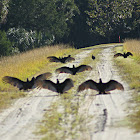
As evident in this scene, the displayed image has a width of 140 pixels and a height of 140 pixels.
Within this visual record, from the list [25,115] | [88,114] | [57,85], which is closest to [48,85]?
[57,85]

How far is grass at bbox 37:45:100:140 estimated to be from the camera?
21.0 feet

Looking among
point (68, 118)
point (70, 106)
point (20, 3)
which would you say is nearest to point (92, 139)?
point (68, 118)

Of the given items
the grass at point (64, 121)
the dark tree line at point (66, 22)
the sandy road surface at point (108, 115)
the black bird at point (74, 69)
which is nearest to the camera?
the sandy road surface at point (108, 115)

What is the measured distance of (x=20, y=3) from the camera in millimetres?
38000

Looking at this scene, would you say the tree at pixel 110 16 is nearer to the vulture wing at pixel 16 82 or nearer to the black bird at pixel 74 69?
the black bird at pixel 74 69

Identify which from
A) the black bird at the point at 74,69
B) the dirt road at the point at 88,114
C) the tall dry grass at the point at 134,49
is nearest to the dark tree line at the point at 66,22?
the tall dry grass at the point at 134,49

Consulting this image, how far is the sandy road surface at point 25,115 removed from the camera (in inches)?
264

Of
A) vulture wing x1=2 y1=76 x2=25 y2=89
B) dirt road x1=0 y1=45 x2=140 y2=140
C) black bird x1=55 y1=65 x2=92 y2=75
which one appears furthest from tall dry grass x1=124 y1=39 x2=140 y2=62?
dirt road x1=0 y1=45 x2=140 y2=140

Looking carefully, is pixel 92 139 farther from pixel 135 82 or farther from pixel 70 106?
pixel 135 82

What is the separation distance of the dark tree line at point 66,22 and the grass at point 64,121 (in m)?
25.4

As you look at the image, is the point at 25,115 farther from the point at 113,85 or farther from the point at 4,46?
the point at 4,46

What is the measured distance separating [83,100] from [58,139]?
131 inches

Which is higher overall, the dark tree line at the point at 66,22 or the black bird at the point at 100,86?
the dark tree line at the point at 66,22

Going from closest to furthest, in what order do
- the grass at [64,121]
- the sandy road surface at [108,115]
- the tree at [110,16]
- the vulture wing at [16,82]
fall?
the sandy road surface at [108,115] < the grass at [64,121] < the vulture wing at [16,82] < the tree at [110,16]
